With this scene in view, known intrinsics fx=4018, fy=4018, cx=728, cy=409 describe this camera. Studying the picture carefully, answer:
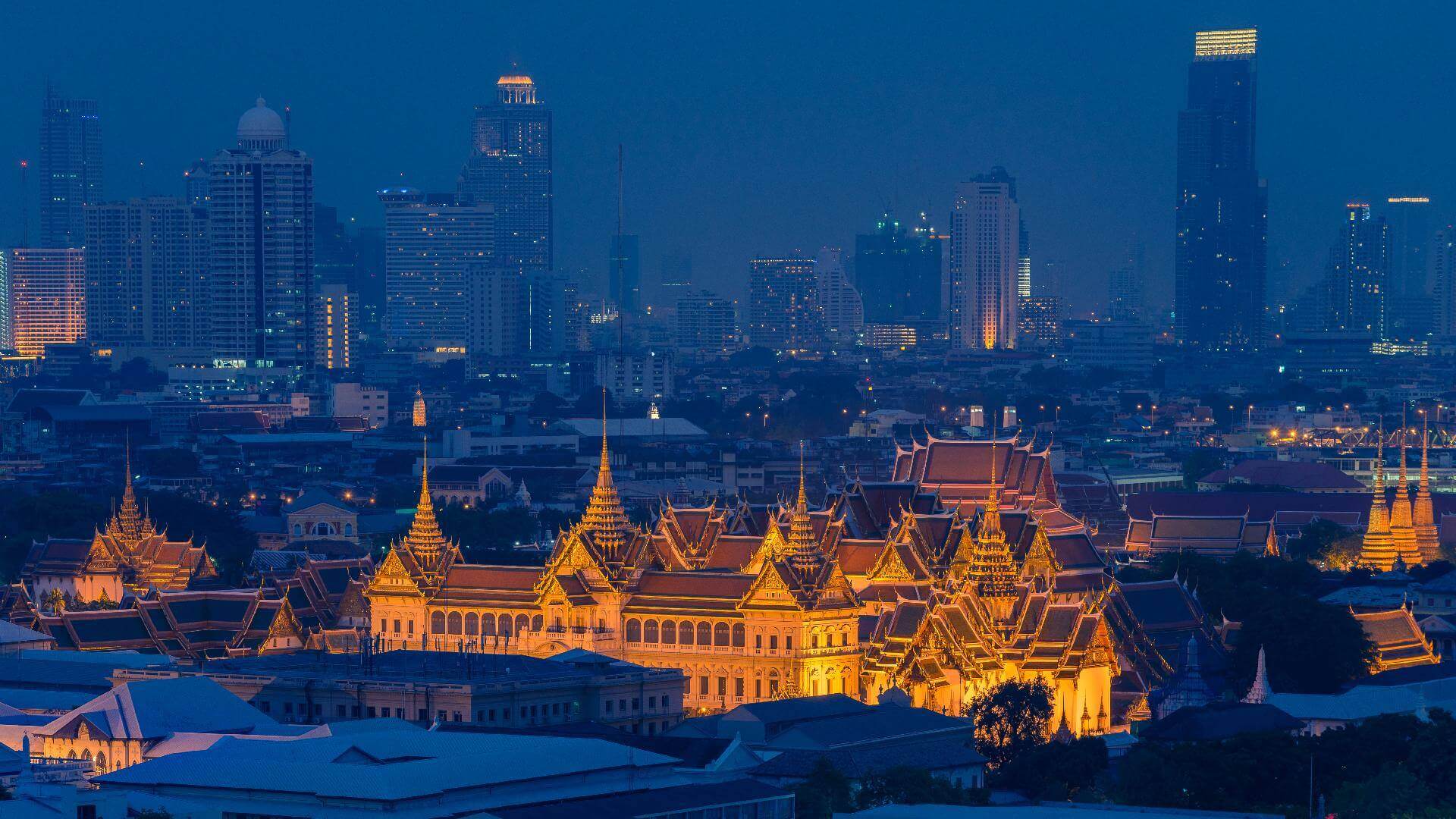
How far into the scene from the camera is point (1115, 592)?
324 feet

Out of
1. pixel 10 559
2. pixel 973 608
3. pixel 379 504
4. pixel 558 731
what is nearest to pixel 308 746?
pixel 558 731

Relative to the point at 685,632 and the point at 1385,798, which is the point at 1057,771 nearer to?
the point at 1385,798

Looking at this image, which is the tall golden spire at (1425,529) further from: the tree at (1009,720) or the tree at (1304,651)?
the tree at (1009,720)

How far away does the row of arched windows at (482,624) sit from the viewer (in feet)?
333

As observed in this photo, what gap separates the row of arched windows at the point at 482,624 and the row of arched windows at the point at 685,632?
3161 mm

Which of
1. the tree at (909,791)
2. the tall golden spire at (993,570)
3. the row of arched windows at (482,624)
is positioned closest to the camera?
the tree at (909,791)

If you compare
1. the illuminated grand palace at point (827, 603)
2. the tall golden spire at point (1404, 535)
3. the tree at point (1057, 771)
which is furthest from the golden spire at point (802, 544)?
the tall golden spire at point (1404, 535)

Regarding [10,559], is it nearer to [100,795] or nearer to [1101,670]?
[1101,670]

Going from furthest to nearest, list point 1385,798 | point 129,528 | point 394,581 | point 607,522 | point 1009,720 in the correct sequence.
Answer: point 129,528, point 394,581, point 607,522, point 1009,720, point 1385,798

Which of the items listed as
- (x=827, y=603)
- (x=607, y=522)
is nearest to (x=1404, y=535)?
(x=607, y=522)

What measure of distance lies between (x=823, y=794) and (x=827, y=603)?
23132mm

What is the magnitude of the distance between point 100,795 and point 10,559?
2556 inches

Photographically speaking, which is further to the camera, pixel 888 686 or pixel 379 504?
pixel 379 504

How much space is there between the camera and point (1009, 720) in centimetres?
8606
